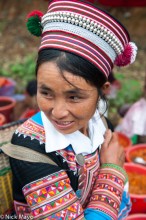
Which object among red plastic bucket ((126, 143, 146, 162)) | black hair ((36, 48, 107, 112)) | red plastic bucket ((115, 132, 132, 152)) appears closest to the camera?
black hair ((36, 48, 107, 112))

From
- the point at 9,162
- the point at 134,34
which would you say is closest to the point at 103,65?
the point at 9,162

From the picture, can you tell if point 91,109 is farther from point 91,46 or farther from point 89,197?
point 89,197

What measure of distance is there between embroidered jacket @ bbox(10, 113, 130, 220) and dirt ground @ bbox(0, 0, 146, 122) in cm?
565

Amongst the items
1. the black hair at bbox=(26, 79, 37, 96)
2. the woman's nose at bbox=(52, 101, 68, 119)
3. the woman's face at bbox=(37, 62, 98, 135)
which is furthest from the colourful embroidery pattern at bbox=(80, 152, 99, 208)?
the black hair at bbox=(26, 79, 37, 96)

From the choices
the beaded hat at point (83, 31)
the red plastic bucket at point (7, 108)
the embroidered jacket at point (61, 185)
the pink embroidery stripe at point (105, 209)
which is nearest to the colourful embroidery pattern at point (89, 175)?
the embroidered jacket at point (61, 185)

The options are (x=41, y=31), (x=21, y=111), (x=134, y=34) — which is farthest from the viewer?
(x=134, y=34)

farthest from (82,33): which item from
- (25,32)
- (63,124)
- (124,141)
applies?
(25,32)

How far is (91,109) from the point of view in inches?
57.1

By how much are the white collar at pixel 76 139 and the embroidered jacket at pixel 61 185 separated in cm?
3

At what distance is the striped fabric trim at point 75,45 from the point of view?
1.32m

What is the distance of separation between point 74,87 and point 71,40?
7.9 inches

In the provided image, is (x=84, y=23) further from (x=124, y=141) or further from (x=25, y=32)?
(x=25, y=32)

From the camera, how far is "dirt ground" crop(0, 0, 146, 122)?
7875 mm

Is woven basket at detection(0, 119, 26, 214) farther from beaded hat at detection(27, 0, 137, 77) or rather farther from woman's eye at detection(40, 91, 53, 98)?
beaded hat at detection(27, 0, 137, 77)
